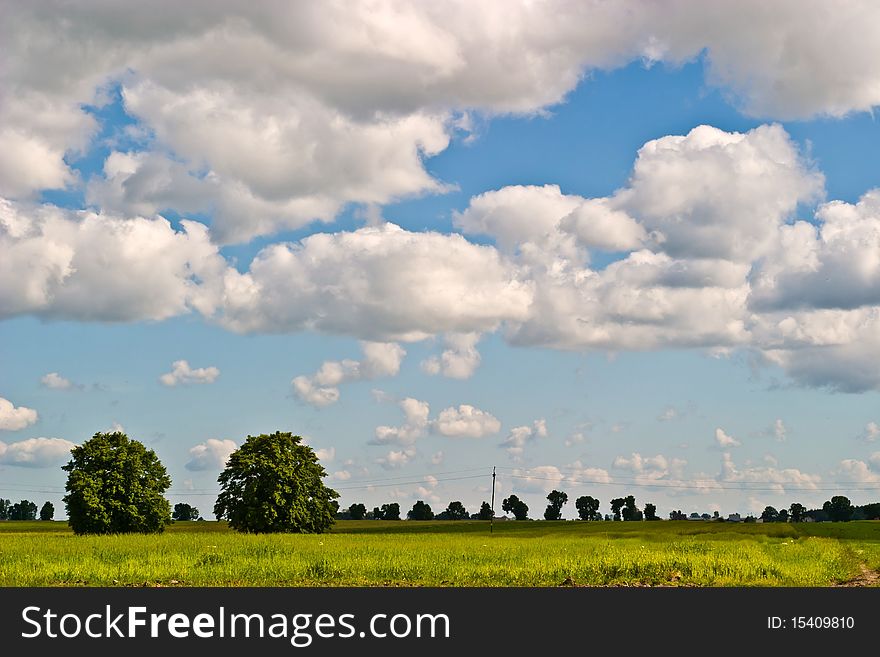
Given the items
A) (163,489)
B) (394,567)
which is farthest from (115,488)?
(394,567)

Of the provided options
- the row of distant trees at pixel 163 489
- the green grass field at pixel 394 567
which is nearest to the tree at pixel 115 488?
the row of distant trees at pixel 163 489

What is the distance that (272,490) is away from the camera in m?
101

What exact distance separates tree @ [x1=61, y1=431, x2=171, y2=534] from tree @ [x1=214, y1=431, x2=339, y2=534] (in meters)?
7.14

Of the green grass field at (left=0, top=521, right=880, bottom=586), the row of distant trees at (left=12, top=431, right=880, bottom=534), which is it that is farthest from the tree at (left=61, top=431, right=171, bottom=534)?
the green grass field at (left=0, top=521, right=880, bottom=586)

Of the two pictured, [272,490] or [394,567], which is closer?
[394,567]

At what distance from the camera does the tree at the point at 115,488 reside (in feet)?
324

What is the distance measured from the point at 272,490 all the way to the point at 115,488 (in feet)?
52.4

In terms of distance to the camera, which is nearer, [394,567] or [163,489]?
[394,567]

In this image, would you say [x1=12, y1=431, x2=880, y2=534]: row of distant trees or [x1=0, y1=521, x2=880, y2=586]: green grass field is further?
[x1=12, y1=431, x2=880, y2=534]: row of distant trees

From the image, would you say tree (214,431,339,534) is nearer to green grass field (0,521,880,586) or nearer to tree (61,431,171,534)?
tree (61,431,171,534)

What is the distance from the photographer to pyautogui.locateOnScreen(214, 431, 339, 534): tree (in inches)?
3952

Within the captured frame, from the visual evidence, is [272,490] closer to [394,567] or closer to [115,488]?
[115,488]
